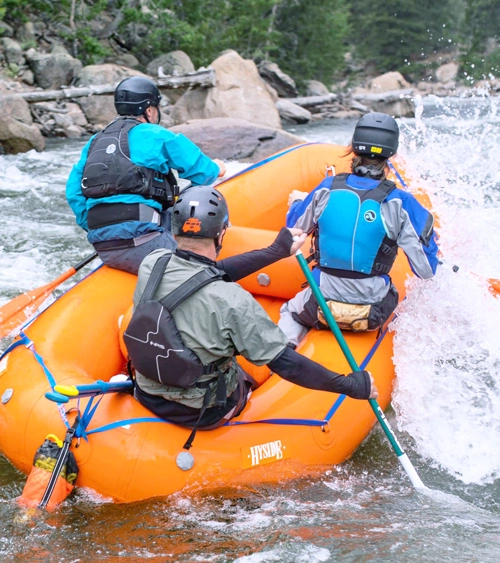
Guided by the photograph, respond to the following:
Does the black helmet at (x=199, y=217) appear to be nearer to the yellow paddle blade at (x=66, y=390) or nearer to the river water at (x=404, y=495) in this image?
the yellow paddle blade at (x=66, y=390)

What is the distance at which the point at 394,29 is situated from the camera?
40406 mm

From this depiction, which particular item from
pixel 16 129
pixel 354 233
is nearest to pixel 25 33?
pixel 16 129

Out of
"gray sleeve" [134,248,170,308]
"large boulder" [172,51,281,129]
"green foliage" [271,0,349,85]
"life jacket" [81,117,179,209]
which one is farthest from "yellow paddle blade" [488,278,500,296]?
"green foliage" [271,0,349,85]

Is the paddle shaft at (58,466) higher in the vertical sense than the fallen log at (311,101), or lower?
higher

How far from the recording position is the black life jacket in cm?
266

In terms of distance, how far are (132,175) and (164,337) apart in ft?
4.77

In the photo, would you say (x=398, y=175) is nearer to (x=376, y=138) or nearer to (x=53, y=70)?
(x=376, y=138)

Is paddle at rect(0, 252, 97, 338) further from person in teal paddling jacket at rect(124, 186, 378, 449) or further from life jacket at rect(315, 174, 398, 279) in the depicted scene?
life jacket at rect(315, 174, 398, 279)

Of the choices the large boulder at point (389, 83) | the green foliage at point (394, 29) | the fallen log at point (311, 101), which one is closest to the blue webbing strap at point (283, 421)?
the fallen log at point (311, 101)

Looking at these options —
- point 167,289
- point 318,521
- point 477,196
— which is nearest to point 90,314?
point 167,289

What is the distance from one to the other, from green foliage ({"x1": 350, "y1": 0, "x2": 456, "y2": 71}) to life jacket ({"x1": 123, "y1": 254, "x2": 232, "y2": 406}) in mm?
39901

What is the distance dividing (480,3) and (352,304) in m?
41.1

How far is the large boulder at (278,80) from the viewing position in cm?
2470

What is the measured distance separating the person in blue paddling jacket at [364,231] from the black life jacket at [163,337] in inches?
39.4
